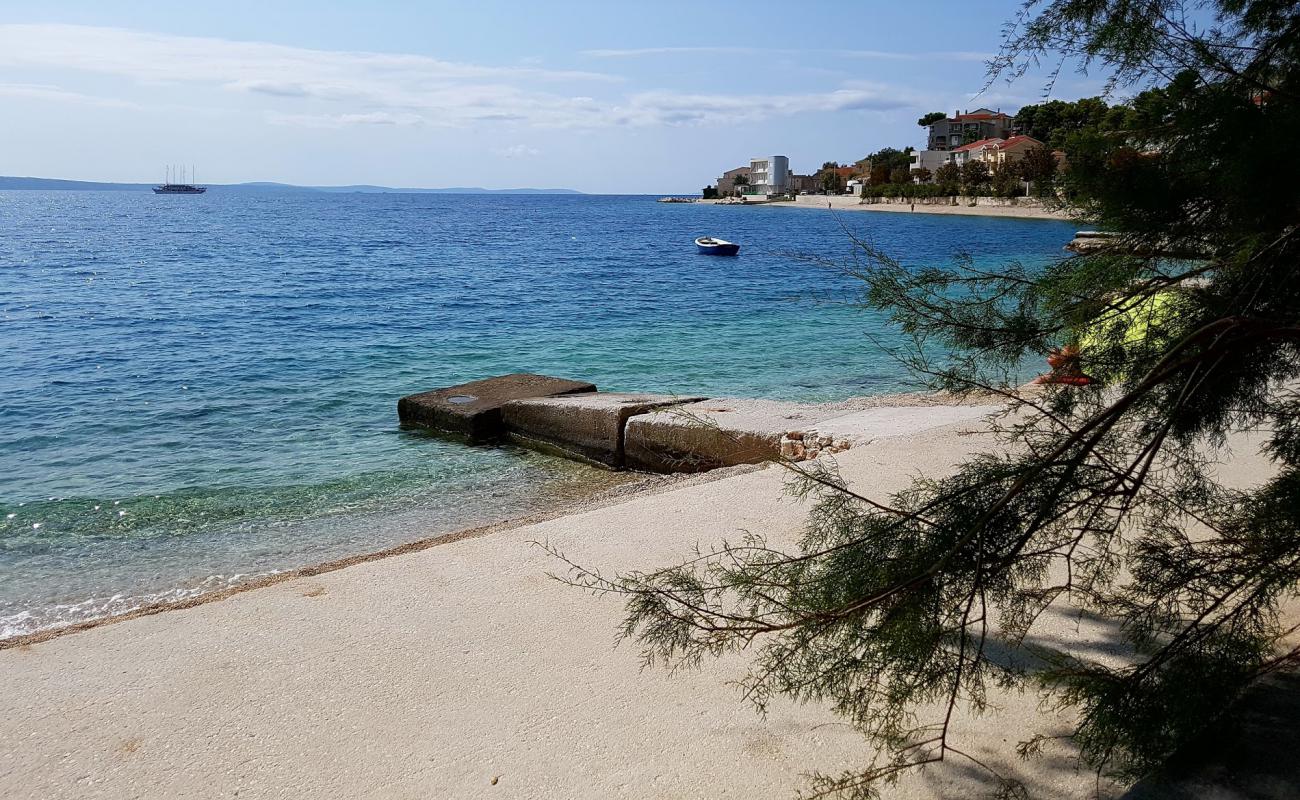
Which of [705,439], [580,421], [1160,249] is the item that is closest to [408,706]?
[1160,249]

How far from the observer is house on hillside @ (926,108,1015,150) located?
403ft

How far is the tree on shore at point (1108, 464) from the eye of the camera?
297 centimetres

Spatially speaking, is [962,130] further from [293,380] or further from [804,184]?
[293,380]

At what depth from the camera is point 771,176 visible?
183750 millimetres

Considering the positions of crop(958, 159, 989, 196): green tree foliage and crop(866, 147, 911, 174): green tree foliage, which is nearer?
crop(958, 159, 989, 196): green tree foliage

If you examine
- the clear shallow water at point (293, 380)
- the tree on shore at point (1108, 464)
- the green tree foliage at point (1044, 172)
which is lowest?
the clear shallow water at point (293, 380)

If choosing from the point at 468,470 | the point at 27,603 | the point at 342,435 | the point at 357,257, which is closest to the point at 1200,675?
the point at 27,603

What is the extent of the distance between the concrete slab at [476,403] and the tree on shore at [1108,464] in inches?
362

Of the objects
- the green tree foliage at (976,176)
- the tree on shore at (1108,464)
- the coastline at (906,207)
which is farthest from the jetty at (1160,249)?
the green tree foliage at (976,176)

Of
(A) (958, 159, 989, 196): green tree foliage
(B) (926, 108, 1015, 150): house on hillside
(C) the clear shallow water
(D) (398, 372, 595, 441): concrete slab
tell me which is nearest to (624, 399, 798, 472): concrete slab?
(C) the clear shallow water

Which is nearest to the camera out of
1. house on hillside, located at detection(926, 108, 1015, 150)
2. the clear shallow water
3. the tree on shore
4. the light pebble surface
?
the tree on shore

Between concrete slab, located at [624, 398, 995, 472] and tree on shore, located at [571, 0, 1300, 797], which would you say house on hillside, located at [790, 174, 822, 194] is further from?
tree on shore, located at [571, 0, 1300, 797]

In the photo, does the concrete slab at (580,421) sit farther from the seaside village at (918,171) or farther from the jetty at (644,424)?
the seaside village at (918,171)

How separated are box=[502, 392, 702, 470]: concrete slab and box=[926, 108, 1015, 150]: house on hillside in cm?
11698
